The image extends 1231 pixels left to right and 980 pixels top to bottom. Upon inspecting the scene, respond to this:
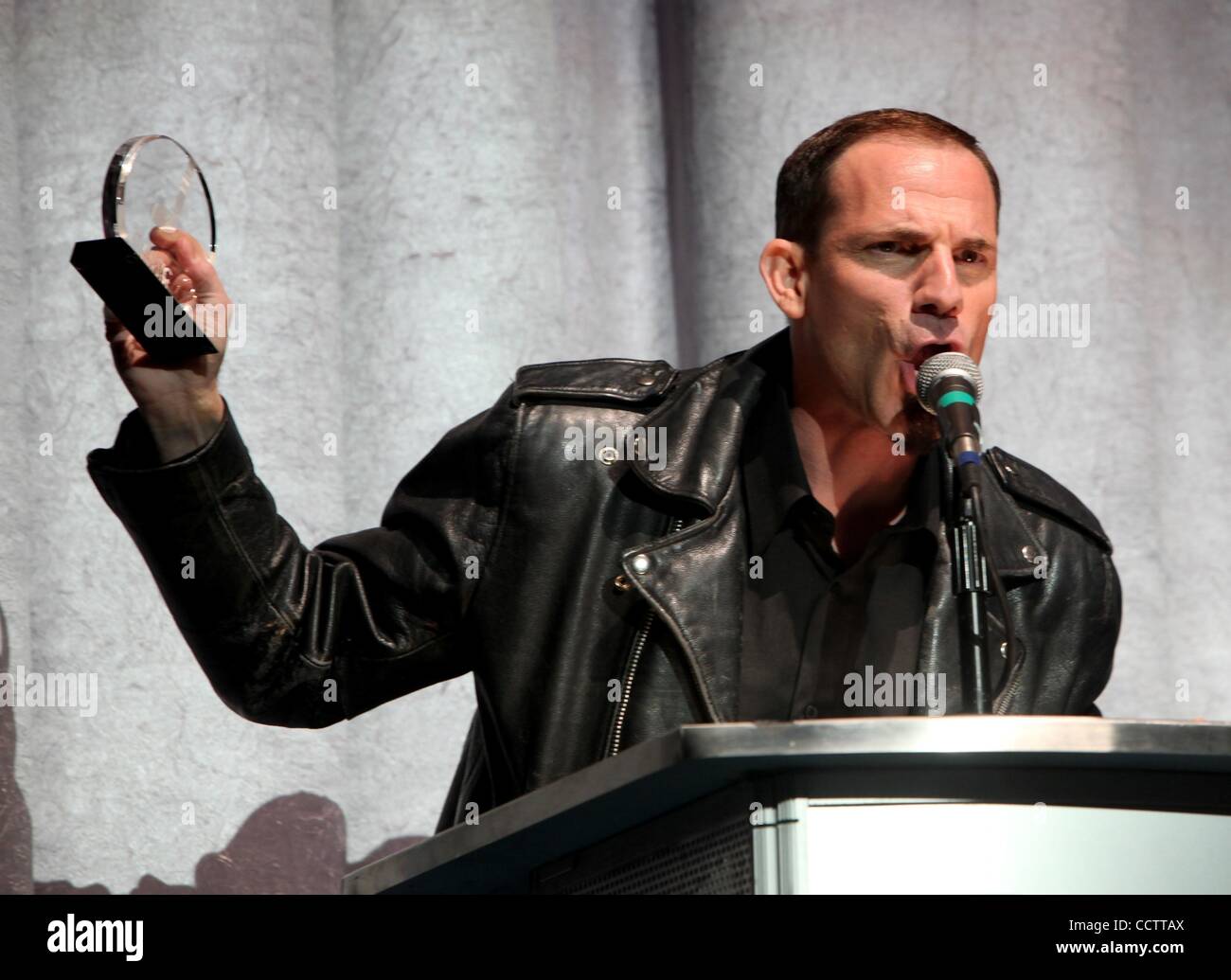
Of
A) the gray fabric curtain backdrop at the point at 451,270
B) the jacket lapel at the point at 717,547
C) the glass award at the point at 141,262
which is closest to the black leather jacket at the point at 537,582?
the jacket lapel at the point at 717,547

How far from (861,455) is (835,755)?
932 millimetres

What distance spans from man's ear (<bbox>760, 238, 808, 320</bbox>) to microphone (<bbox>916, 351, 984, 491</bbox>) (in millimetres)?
409

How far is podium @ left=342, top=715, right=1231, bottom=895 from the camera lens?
3.43 feet

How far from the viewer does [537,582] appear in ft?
5.99

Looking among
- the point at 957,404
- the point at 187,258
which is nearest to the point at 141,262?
the point at 187,258

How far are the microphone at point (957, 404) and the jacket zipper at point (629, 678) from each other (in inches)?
13.9

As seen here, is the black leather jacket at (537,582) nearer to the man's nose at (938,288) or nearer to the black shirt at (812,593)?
the black shirt at (812,593)

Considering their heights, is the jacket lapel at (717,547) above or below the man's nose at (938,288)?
below

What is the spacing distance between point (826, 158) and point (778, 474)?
403 mm

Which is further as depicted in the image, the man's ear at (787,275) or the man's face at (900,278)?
the man's ear at (787,275)

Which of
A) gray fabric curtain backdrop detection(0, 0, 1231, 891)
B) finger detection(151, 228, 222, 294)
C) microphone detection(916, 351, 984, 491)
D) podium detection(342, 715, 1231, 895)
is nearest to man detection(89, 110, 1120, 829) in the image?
finger detection(151, 228, 222, 294)

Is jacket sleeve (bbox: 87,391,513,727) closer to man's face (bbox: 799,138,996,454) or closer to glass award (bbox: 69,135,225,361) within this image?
glass award (bbox: 69,135,225,361)

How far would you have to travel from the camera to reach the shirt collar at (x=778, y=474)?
6.14ft
